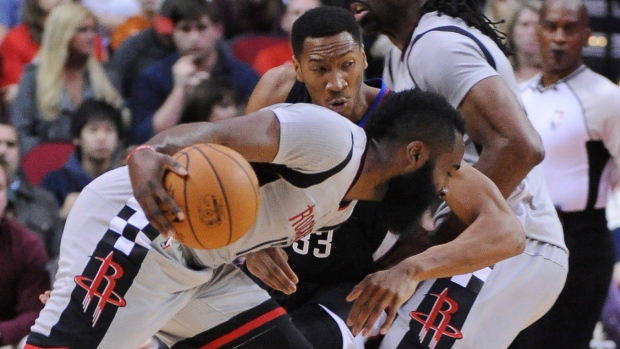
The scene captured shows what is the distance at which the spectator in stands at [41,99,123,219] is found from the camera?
6.41m

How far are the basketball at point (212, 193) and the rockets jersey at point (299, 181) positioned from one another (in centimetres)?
21

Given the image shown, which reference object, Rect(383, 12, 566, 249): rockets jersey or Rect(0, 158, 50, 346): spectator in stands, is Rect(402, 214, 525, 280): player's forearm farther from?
Rect(0, 158, 50, 346): spectator in stands

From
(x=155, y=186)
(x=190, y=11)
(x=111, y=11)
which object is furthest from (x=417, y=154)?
(x=111, y=11)

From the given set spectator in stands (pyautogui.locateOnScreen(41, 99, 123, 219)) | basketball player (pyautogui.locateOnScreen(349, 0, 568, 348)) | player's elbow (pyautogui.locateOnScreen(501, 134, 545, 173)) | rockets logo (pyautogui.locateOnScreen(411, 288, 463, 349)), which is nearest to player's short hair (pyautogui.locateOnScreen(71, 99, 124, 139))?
spectator in stands (pyautogui.locateOnScreen(41, 99, 123, 219))

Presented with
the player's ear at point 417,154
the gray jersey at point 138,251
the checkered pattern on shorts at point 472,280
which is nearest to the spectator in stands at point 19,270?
the gray jersey at point 138,251

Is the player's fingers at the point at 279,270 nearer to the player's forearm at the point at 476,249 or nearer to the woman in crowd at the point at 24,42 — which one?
the player's forearm at the point at 476,249

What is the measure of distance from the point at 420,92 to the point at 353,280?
1033 mm

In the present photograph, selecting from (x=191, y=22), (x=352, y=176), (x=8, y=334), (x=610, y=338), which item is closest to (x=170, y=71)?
(x=191, y=22)

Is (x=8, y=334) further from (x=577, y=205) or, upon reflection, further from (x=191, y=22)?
(x=577, y=205)

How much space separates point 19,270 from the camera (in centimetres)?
566

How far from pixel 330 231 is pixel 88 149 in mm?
2658

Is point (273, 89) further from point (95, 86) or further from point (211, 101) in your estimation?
point (95, 86)

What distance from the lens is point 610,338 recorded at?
261 inches

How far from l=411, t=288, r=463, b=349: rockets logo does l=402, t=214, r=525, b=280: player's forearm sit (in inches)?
15.9
